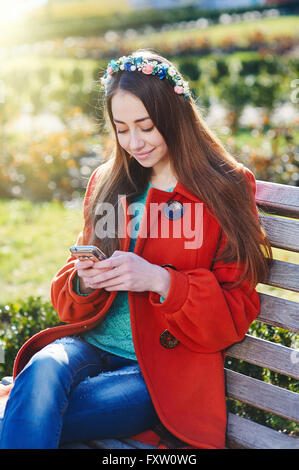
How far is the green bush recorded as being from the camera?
290 centimetres

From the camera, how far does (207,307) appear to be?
1.91 metres

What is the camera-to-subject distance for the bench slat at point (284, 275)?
209 cm

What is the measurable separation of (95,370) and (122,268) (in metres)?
0.45

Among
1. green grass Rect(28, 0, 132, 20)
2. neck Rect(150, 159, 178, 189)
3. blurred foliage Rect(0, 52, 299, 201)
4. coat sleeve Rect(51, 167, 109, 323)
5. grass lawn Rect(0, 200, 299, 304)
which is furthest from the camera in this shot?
green grass Rect(28, 0, 132, 20)

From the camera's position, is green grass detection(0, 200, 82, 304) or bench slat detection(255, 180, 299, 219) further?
green grass detection(0, 200, 82, 304)

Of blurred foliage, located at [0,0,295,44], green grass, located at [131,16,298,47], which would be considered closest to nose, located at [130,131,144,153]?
green grass, located at [131,16,298,47]

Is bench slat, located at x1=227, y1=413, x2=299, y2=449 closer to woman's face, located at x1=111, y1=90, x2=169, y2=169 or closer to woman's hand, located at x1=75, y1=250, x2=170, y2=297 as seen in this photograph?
woman's hand, located at x1=75, y1=250, x2=170, y2=297

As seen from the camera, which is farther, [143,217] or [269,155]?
[269,155]

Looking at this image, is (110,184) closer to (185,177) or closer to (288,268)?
(185,177)

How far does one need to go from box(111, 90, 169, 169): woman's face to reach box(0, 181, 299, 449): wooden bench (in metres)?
0.44

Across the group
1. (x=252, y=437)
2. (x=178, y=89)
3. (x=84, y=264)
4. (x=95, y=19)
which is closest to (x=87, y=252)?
(x=84, y=264)

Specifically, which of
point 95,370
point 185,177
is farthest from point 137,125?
point 95,370

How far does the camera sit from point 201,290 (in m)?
1.92

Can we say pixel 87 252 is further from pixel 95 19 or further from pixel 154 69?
pixel 95 19
